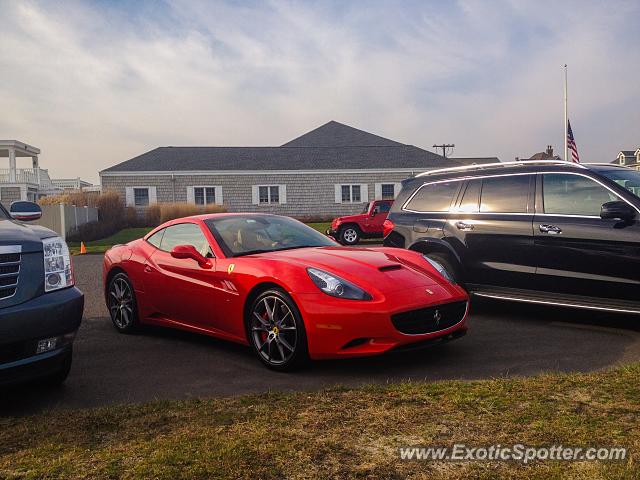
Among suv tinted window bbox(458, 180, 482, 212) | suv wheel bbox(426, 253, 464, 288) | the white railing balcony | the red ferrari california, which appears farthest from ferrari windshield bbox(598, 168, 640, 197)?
the white railing balcony

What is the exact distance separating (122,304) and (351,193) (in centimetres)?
3339

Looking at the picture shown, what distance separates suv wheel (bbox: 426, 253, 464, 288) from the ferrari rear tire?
306 cm

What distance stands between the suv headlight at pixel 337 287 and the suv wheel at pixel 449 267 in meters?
2.86

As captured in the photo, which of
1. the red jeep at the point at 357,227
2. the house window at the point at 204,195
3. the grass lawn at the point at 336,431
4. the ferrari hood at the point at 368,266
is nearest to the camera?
the grass lawn at the point at 336,431

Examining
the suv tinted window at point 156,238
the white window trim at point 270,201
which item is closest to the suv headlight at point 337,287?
the suv tinted window at point 156,238

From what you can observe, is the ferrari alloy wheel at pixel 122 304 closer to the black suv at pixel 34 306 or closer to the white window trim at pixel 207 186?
the black suv at pixel 34 306

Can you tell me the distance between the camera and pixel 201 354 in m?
6.07

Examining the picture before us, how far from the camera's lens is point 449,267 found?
7.92m

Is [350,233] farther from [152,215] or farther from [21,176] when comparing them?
[21,176]

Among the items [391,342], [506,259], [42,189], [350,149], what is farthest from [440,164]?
[391,342]

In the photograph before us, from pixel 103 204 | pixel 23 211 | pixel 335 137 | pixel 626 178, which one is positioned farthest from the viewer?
pixel 335 137

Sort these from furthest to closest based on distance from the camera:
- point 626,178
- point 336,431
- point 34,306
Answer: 1. point 626,178
2. point 34,306
3. point 336,431
